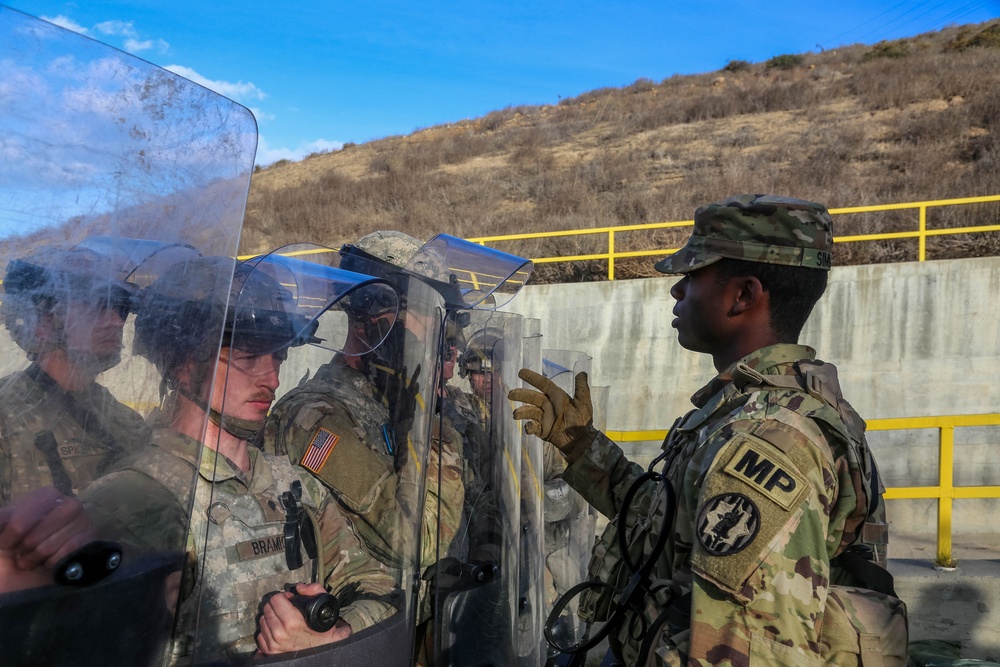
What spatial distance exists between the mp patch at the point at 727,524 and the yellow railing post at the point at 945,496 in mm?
3139

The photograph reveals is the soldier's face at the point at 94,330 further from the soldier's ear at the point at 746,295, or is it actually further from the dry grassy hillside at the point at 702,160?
the dry grassy hillside at the point at 702,160

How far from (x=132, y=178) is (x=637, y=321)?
8.57 m

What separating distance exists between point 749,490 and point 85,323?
1136 mm

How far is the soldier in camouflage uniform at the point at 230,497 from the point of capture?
100 cm

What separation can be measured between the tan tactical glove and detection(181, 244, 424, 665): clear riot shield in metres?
0.49

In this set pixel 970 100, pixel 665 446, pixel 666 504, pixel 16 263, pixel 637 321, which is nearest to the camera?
pixel 16 263

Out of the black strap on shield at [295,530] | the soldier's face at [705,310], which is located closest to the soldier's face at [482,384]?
the soldier's face at [705,310]

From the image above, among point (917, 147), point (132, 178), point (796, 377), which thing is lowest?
point (796, 377)

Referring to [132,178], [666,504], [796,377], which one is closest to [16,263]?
[132,178]

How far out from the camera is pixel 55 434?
0.90 meters

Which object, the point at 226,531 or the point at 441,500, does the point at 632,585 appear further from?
the point at 226,531

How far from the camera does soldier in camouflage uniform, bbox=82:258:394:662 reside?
998mm

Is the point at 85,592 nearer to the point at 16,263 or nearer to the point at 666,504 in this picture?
the point at 16,263

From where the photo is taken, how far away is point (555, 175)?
63.9 ft
